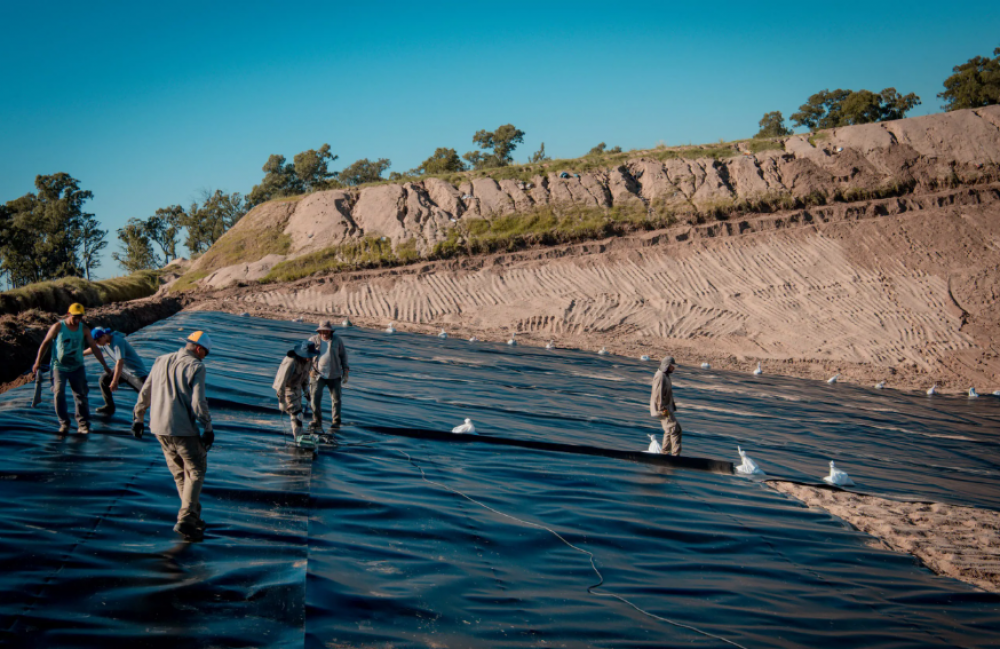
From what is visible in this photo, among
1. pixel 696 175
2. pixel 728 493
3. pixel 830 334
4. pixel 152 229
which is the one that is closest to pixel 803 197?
pixel 696 175

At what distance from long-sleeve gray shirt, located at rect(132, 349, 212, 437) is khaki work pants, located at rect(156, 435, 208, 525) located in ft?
0.33

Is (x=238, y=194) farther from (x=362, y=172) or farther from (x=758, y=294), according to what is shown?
(x=758, y=294)

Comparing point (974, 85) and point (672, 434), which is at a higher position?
point (974, 85)

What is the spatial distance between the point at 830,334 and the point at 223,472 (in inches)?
994

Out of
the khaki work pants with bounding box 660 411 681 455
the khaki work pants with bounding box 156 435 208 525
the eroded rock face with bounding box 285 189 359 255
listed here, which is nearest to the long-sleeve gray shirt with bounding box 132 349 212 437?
the khaki work pants with bounding box 156 435 208 525

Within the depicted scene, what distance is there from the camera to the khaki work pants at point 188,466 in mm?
6379

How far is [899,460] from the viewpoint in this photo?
14711 mm

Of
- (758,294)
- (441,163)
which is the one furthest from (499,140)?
(758,294)

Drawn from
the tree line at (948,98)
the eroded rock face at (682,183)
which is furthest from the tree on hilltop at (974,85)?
the eroded rock face at (682,183)

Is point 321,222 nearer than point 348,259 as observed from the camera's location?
No

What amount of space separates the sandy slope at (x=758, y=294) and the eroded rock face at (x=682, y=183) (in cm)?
266

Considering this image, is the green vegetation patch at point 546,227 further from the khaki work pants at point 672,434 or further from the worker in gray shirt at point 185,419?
the worker in gray shirt at point 185,419

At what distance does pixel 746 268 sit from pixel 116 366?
27.4 meters

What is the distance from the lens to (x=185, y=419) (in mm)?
6348
